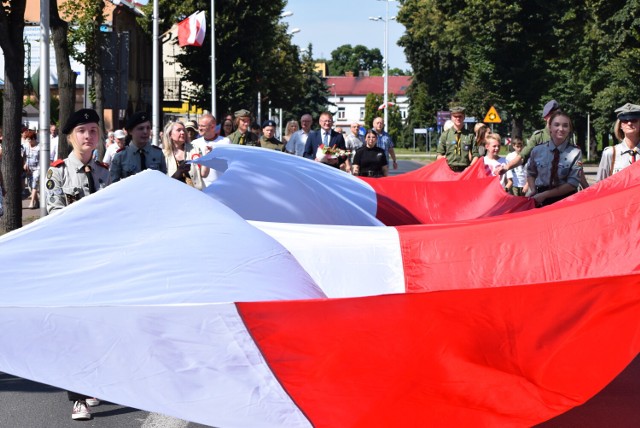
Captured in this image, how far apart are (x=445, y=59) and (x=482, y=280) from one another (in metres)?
73.0

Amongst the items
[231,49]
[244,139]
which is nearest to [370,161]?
[244,139]

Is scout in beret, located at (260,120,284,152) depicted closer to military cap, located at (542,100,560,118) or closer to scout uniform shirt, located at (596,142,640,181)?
military cap, located at (542,100,560,118)

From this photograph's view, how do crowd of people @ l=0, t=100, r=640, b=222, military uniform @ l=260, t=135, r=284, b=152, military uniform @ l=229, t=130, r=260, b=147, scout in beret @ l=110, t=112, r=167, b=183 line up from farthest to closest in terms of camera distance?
military uniform @ l=260, t=135, r=284, b=152 < military uniform @ l=229, t=130, r=260, b=147 < scout in beret @ l=110, t=112, r=167, b=183 < crowd of people @ l=0, t=100, r=640, b=222

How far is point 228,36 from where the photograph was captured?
56.8m

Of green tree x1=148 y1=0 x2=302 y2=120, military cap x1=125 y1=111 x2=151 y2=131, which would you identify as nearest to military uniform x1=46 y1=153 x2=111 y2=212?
military cap x1=125 y1=111 x2=151 y2=131

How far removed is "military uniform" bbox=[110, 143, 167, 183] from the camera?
28.1ft

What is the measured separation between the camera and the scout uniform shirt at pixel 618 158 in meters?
9.92

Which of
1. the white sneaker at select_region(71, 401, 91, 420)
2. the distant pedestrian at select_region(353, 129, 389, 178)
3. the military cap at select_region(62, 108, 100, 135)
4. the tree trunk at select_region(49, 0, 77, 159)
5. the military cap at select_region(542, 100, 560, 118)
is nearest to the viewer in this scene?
the white sneaker at select_region(71, 401, 91, 420)

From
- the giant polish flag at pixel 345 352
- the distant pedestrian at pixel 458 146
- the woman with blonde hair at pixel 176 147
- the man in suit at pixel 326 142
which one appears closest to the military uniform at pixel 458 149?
the distant pedestrian at pixel 458 146

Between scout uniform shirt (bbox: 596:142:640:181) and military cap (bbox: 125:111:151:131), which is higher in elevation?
military cap (bbox: 125:111:151:131)

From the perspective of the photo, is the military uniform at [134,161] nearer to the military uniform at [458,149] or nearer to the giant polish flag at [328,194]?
the giant polish flag at [328,194]

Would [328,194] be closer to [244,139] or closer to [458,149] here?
[458,149]

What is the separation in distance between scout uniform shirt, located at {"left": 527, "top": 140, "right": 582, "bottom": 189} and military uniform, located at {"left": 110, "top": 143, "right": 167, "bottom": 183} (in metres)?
3.82

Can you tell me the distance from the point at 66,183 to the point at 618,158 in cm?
506
